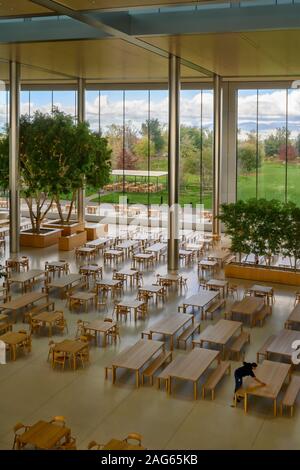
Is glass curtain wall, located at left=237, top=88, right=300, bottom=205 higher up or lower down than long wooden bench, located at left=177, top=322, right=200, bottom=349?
higher up

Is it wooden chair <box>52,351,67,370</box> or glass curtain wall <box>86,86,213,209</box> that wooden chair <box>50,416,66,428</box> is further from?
glass curtain wall <box>86,86,213,209</box>

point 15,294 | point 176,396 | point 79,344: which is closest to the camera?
point 176,396

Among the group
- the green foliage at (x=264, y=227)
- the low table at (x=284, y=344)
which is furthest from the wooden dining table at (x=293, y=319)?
the green foliage at (x=264, y=227)

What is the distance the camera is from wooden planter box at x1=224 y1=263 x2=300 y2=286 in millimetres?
17344

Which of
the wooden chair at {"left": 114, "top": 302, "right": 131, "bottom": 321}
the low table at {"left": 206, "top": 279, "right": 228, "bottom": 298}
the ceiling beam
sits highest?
the ceiling beam

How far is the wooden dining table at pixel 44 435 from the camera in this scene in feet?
25.6

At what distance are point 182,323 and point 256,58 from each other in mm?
9237

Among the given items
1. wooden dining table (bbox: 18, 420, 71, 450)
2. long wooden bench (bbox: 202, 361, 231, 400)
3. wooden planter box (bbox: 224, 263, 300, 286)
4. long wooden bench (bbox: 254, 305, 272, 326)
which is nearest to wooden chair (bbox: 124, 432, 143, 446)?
wooden dining table (bbox: 18, 420, 71, 450)

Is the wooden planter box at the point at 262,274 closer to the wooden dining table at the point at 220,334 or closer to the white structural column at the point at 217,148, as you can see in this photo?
the white structural column at the point at 217,148

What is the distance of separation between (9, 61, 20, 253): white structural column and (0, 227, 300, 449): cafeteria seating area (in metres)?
3.82
